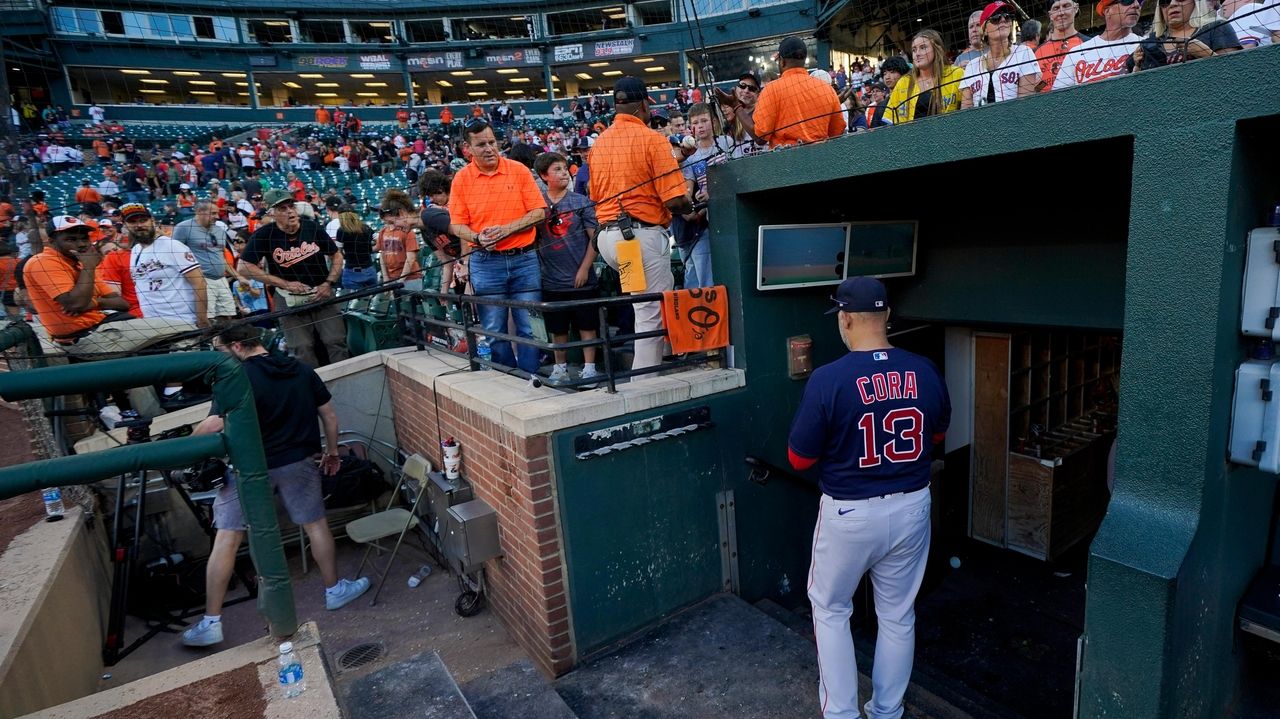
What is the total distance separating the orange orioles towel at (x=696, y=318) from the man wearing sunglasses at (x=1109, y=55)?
2216 millimetres

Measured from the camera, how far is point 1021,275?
4.60 metres

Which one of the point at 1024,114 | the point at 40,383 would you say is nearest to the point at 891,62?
the point at 1024,114

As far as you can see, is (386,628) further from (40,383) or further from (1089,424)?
(1089,424)

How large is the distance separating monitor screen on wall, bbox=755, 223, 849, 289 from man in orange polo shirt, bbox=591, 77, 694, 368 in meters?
0.63

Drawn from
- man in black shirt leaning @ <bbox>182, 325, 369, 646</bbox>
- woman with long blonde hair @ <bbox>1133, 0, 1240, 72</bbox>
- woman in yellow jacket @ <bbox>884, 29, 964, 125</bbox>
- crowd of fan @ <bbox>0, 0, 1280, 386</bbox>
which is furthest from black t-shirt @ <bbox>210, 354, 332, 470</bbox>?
woman with long blonde hair @ <bbox>1133, 0, 1240, 72</bbox>

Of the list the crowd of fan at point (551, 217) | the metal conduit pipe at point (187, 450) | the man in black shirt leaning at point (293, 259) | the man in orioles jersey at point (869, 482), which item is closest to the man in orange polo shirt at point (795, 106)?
the crowd of fan at point (551, 217)

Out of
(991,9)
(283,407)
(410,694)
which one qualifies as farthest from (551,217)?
(410,694)

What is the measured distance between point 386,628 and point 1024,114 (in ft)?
16.4

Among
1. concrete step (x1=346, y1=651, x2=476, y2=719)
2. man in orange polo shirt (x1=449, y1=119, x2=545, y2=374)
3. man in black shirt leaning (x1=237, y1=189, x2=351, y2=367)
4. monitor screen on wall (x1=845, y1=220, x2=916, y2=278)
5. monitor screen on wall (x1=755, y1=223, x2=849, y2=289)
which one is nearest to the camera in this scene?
concrete step (x1=346, y1=651, x2=476, y2=719)

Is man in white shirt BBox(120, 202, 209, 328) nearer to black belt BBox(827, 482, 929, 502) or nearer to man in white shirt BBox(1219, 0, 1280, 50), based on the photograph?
black belt BBox(827, 482, 929, 502)

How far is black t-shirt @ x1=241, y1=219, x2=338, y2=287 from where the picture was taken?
248 inches

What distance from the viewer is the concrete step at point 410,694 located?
277 cm

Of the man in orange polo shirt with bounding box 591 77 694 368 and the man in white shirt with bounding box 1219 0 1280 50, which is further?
the man in orange polo shirt with bounding box 591 77 694 368

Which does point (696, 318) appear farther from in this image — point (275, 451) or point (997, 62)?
point (275, 451)
